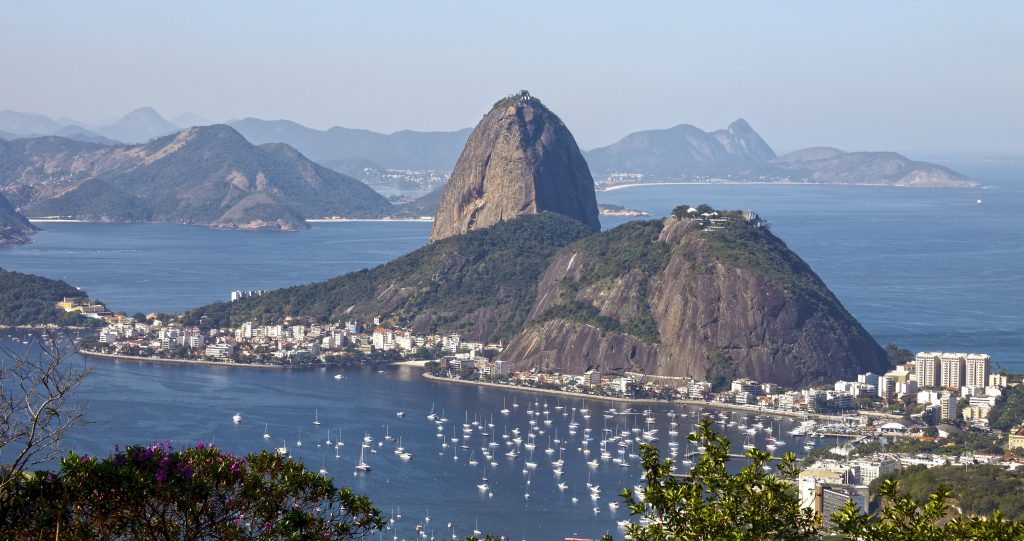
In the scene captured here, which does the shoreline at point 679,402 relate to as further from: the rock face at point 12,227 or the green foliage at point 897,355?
the rock face at point 12,227

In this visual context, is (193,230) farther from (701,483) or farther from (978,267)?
(701,483)

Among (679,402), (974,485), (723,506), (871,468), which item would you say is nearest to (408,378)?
(679,402)

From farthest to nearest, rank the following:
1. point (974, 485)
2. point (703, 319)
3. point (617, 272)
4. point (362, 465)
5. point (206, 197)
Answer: point (206, 197) < point (617, 272) < point (703, 319) < point (362, 465) < point (974, 485)

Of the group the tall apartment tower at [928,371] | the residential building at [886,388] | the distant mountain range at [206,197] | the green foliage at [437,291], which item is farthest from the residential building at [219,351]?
the distant mountain range at [206,197]

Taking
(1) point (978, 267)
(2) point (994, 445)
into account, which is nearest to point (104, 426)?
(2) point (994, 445)

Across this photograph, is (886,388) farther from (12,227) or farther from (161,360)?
(12,227)

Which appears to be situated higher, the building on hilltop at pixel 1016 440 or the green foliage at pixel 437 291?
the green foliage at pixel 437 291
